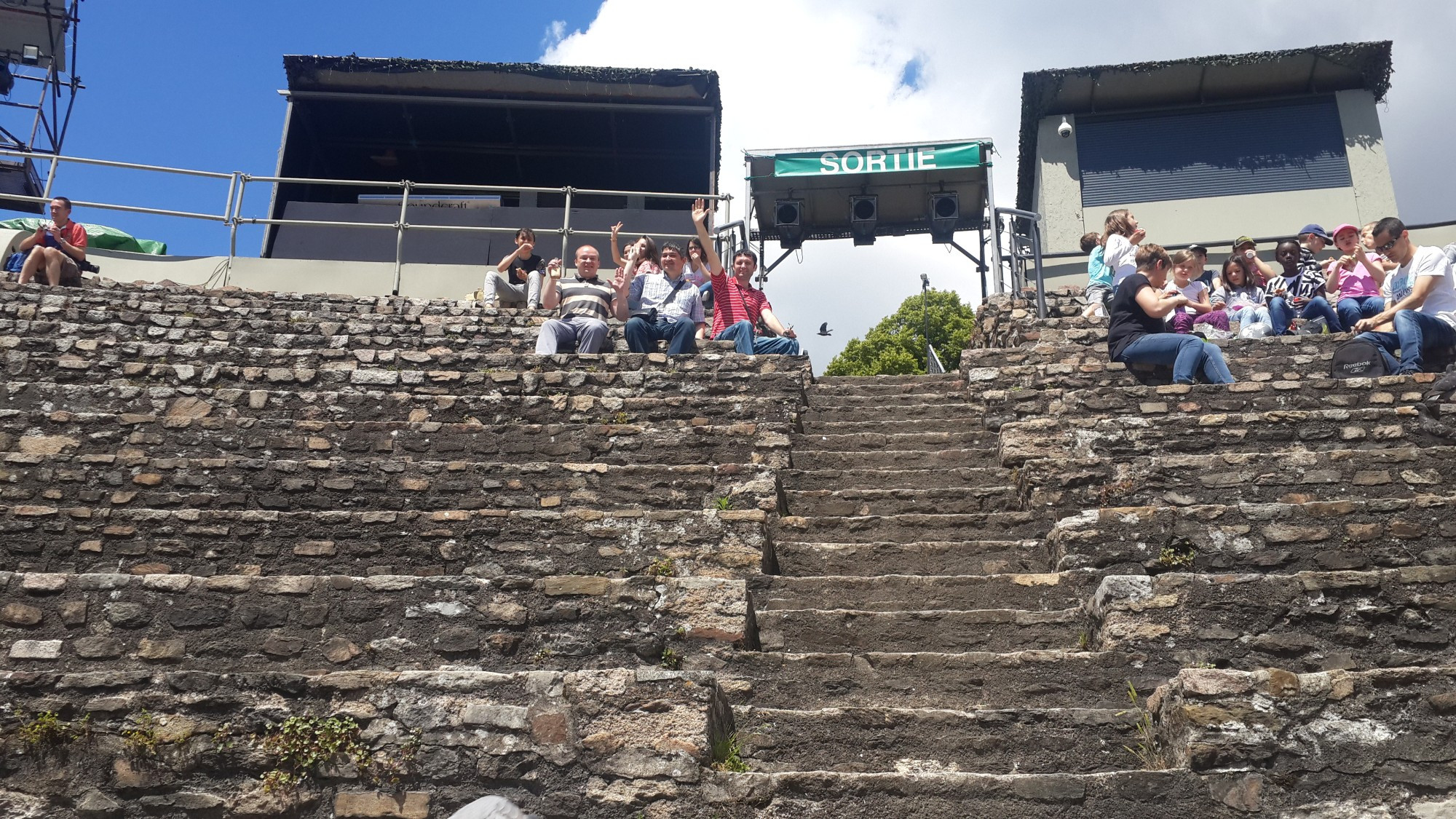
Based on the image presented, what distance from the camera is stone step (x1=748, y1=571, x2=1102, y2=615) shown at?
4.69 metres

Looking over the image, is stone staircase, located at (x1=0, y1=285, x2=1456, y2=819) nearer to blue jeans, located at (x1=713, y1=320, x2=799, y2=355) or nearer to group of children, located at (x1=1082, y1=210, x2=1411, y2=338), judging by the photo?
blue jeans, located at (x1=713, y1=320, x2=799, y2=355)

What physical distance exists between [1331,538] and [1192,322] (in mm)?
4183

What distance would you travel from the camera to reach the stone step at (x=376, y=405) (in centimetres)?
668

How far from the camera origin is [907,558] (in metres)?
5.11

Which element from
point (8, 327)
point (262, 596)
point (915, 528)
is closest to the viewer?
point (262, 596)

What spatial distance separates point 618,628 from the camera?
4.17 meters

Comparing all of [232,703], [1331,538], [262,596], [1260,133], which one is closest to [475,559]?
[262,596]

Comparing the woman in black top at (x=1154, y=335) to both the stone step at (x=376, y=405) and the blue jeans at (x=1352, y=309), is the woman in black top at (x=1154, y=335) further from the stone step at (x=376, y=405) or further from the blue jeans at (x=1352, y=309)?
the stone step at (x=376, y=405)

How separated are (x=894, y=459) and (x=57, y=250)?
27.6 ft

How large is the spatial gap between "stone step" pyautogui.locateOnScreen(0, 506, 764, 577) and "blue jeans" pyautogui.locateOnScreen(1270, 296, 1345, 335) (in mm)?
6108

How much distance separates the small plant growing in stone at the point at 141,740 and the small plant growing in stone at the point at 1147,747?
3.25 meters

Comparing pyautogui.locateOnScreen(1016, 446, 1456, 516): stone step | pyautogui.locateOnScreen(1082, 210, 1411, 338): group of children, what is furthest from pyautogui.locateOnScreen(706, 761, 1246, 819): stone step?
pyautogui.locateOnScreen(1082, 210, 1411, 338): group of children

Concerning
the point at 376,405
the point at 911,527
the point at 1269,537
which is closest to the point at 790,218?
the point at 376,405

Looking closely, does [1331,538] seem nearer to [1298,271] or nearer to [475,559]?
[475,559]
